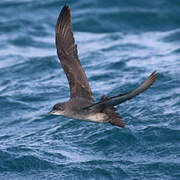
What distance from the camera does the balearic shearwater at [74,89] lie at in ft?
23.4

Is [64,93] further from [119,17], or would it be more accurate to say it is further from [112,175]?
[119,17]

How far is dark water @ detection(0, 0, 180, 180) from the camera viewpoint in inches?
320

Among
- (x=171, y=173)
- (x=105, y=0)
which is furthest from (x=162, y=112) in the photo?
(x=105, y=0)

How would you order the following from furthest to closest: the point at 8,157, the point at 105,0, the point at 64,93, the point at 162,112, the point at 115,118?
the point at 105,0, the point at 64,93, the point at 162,112, the point at 8,157, the point at 115,118

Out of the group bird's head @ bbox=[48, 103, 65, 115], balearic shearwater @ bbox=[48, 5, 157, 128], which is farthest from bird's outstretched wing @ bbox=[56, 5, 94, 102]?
bird's head @ bbox=[48, 103, 65, 115]

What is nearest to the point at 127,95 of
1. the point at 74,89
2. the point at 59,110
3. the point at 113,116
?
the point at 113,116

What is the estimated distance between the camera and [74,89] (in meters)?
8.16

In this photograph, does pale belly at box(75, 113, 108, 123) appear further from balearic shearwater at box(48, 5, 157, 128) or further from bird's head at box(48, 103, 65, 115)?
bird's head at box(48, 103, 65, 115)

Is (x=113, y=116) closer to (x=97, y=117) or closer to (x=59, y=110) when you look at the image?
(x=97, y=117)

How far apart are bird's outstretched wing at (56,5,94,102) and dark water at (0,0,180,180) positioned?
1.13 metres

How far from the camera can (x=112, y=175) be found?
765 cm

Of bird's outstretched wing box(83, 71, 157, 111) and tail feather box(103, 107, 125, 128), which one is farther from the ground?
bird's outstretched wing box(83, 71, 157, 111)

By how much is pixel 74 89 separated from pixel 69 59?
0.54 meters

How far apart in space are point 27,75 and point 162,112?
14.6 ft
